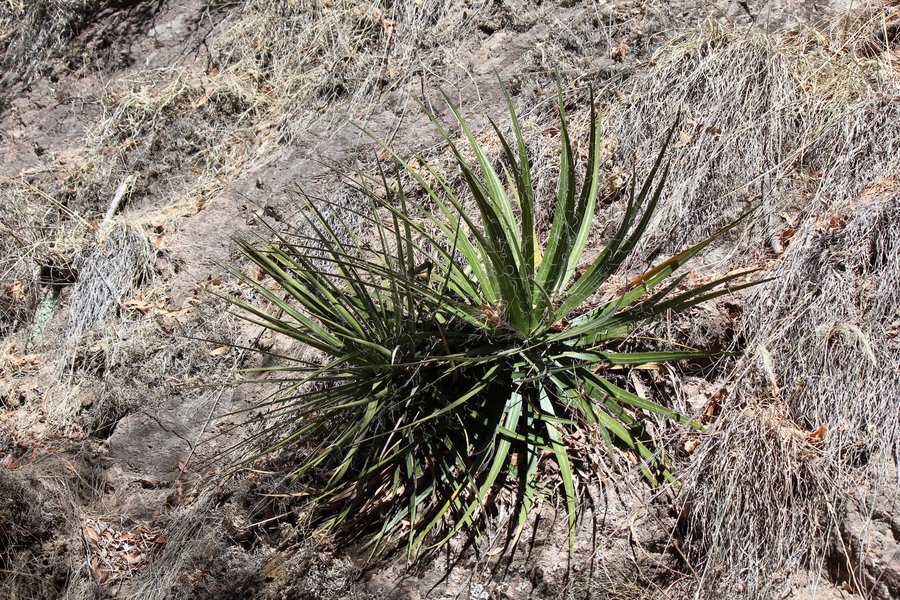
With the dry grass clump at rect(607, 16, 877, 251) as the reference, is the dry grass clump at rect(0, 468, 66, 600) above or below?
below

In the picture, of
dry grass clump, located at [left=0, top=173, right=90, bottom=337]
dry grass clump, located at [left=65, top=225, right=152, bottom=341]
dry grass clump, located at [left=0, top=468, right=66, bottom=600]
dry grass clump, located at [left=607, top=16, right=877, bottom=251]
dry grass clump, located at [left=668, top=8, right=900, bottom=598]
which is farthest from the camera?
dry grass clump, located at [left=0, top=173, right=90, bottom=337]

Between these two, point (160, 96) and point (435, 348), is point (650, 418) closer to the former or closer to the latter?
point (435, 348)

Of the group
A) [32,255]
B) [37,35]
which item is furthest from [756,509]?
[37,35]

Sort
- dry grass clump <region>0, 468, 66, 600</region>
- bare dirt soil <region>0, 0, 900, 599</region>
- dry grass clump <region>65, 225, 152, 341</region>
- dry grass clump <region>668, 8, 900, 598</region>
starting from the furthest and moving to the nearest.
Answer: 1. dry grass clump <region>65, 225, 152, 341</region>
2. dry grass clump <region>0, 468, 66, 600</region>
3. bare dirt soil <region>0, 0, 900, 599</region>
4. dry grass clump <region>668, 8, 900, 598</region>

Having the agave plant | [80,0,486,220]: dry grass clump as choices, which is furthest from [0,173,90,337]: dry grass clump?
the agave plant

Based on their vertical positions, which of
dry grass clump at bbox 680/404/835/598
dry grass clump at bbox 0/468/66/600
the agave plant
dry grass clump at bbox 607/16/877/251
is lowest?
dry grass clump at bbox 0/468/66/600

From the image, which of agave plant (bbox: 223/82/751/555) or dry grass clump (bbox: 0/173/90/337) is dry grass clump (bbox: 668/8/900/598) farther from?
dry grass clump (bbox: 0/173/90/337)

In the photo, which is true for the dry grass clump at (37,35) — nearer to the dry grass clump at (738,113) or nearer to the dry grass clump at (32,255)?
the dry grass clump at (32,255)
